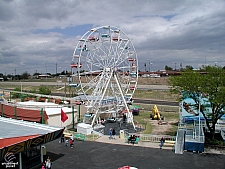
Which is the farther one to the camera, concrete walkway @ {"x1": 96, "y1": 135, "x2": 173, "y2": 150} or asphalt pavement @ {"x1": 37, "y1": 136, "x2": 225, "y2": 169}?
concrete walkway @ {"x1": 96, "y1": 135, "x2": 173, "y2": 150}

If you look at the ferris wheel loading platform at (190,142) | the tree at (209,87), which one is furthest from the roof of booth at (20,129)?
the tree at (209,87)

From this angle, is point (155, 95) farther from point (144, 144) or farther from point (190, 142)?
point (190, 142)

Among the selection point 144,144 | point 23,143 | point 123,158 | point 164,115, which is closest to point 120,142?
point 144,144

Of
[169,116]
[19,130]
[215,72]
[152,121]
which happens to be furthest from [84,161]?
[169,116]

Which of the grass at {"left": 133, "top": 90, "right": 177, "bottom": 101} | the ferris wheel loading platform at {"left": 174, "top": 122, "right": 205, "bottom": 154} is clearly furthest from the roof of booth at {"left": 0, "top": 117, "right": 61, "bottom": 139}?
the grass at {"left": 133, "top": 90, "right": 177, "bottom": 101}

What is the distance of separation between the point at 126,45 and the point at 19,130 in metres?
22.1

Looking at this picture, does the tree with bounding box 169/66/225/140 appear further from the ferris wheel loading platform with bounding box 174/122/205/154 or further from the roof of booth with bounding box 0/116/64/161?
the roof of booth with bounding box 0/116/64/161

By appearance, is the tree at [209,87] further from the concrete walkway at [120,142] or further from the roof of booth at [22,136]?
the roof of booth at [22,136]

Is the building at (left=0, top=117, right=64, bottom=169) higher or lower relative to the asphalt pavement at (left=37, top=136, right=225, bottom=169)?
higher

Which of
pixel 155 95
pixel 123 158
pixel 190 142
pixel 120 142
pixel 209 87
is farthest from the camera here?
pixel 155 95

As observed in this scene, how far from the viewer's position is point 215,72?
26875 millimetres

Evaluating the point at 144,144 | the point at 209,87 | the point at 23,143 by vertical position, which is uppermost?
the point at 209,87

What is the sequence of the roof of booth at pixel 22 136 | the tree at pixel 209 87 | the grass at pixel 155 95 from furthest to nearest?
the grass at pixel 155 95, the tree at pixel 209 87, the roof of booth at pixel 22 136

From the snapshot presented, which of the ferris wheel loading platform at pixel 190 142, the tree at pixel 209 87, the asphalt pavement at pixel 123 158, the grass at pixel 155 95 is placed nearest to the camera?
the asphalt pavement at pixel 123 158
